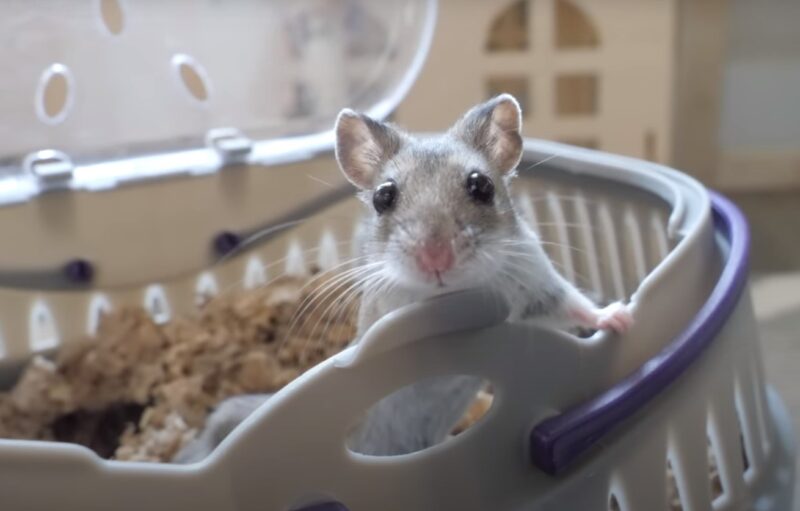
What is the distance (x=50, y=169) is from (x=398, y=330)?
83 cm

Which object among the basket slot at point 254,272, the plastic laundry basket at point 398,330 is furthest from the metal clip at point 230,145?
the basket slot at point 254,272

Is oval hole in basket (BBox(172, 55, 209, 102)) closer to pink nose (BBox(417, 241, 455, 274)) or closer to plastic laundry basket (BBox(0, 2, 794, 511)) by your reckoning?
plastic laundry basket (BBox(0, 2, 794, 511))

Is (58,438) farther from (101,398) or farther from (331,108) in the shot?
(331,108)

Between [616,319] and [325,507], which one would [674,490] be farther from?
[325,507]

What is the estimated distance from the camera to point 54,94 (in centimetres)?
143

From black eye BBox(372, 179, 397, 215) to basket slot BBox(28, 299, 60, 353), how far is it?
74 centimetres

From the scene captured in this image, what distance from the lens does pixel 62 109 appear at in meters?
1.44

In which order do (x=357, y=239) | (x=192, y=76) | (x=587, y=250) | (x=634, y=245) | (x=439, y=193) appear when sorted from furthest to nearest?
(x=192, y=76) < (x=587, y=250) < (x=634, y=245) < (x=357, y=239) < (x=439, y=193)

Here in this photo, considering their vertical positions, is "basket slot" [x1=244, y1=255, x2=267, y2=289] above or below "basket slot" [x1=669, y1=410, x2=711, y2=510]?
above

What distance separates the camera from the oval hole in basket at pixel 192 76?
1494 millimetres

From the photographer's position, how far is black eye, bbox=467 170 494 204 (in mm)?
836

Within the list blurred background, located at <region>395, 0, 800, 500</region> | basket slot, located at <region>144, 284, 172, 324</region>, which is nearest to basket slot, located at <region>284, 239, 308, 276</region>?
basket slot, located at <region>144, 284, 172, 324</region>

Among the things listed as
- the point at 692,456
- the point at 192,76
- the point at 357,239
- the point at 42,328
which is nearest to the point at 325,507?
the point at 692,456

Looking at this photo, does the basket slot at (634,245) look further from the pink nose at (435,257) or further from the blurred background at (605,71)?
the pink nose at (435,257)
